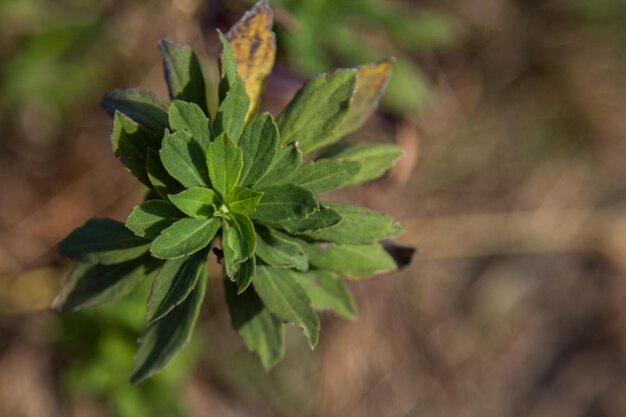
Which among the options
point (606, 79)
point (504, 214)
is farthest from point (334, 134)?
point (606, 79)

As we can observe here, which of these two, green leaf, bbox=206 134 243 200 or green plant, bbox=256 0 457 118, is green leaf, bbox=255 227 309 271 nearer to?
green leaf, bbox=206 134 243 200

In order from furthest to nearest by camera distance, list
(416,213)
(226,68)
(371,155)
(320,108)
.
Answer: (416,213) < (371,155) < (320,108) < (226,68)

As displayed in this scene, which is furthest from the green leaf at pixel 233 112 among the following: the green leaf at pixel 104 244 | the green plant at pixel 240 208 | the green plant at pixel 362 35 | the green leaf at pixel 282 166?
the green plant at pixel 362 35

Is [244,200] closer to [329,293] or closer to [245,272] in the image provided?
[245,272]

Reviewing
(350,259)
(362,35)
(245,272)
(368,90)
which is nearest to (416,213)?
(362,35)

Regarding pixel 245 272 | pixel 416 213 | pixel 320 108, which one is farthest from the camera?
pixel 416 213

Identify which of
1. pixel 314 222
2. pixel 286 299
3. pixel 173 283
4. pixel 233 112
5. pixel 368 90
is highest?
pixel 233 112

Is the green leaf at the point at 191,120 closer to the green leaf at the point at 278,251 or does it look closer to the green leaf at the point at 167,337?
the green leaf at the point at 278,251

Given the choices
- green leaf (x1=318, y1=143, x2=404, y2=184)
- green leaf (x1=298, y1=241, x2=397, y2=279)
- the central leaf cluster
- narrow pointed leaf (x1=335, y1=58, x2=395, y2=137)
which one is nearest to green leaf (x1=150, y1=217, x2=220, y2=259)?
the central leaf cluster

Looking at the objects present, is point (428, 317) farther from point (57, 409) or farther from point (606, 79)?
point (57, 409)
